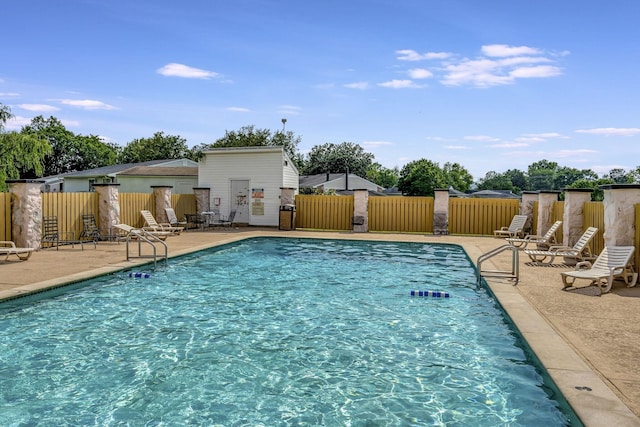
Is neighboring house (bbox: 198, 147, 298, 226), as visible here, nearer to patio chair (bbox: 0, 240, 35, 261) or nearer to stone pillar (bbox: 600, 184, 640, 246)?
patio chair (bbox: 0, 240, 35, 261)

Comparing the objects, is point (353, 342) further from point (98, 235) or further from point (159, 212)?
point (159, 212)

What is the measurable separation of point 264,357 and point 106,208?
11.4 m

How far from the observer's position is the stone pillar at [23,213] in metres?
12.1

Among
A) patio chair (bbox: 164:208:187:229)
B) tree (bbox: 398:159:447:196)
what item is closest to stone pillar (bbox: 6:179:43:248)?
patio chair (bbox: 164:208:187:229)

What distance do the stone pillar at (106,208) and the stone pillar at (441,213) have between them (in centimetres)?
1177

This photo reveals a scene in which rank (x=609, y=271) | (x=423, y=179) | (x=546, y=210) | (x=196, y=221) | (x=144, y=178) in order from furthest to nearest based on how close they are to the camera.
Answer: (x=423, y=179)
(x=144, y=178)
(x=196, y=221)
(x=546, y=210)
(x=609, y=271)

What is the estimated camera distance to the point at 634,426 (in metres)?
3.15

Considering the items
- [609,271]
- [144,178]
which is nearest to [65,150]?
[144,178]

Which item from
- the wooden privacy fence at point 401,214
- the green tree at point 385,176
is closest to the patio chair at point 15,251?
the wooden privacy fence at point 401,214

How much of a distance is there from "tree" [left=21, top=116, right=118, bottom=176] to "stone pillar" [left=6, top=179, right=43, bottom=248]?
1766 inches

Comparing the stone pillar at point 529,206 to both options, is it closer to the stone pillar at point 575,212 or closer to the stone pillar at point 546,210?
the stone pillar at point 546,210

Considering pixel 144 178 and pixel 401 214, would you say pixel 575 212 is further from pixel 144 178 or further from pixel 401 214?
pixel 144 178

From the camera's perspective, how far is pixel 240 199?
2122cm

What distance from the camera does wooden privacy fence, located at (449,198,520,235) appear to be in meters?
18.6
